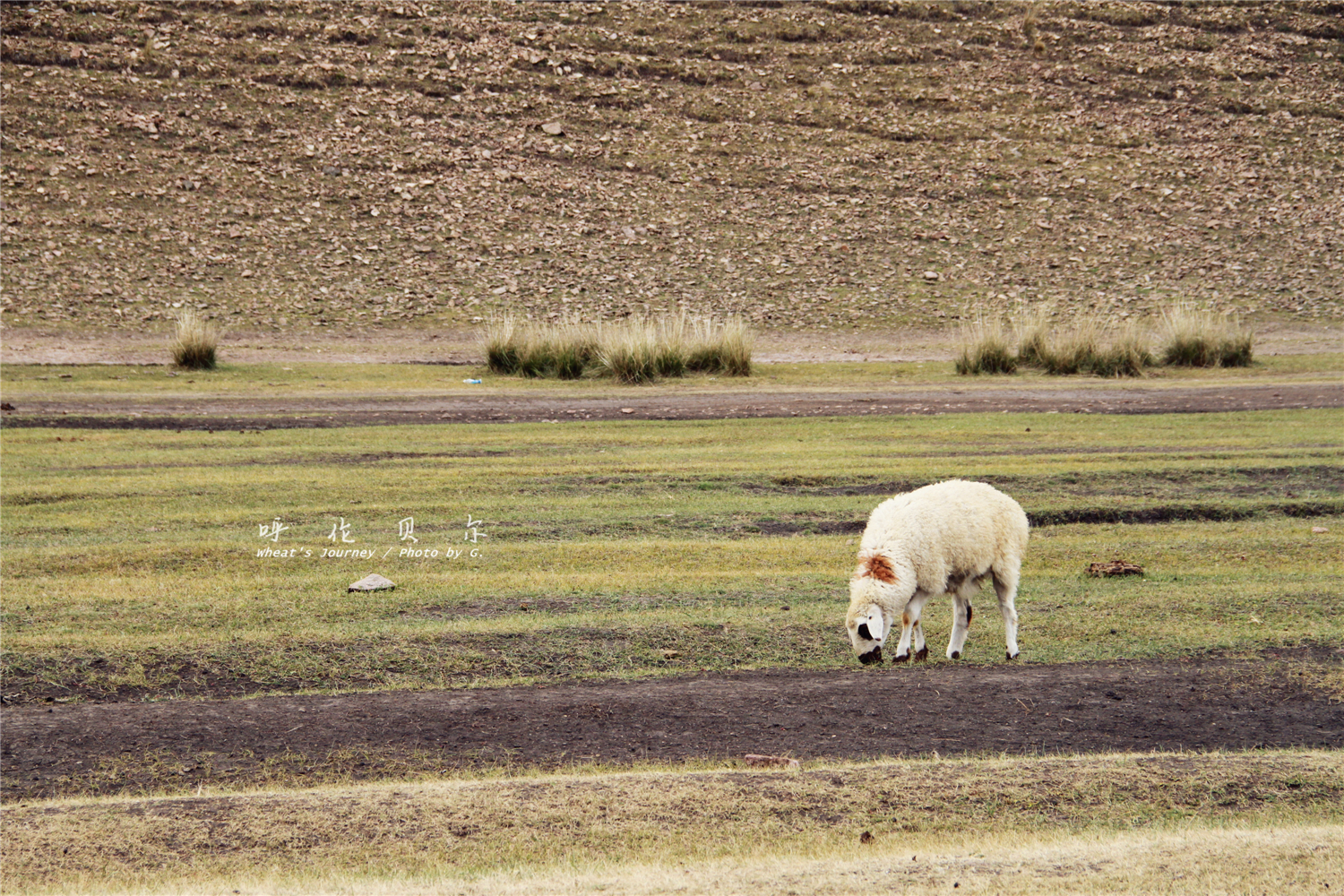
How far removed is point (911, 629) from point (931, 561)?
0.57 meters

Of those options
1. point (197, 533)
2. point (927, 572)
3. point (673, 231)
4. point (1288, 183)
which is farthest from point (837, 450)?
point (1288, 183)

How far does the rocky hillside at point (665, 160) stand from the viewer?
3812cm

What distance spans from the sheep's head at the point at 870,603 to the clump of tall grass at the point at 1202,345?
23.9 metres

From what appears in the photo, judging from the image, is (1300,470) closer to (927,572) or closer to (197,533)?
(927,572)

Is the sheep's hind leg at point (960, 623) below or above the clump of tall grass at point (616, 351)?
below

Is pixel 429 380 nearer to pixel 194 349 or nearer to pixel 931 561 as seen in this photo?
pixel 194 349

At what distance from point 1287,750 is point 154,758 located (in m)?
5.88

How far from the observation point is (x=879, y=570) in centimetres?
757

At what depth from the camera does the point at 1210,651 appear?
8328 mm

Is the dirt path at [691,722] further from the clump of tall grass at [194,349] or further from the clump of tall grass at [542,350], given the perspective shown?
the clump of tall grass at [194,349]

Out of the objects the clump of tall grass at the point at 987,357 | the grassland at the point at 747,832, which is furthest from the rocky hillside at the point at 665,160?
the grassland at the point at 747,832

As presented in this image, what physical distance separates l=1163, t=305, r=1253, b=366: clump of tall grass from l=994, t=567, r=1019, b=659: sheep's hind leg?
2306 centimetres

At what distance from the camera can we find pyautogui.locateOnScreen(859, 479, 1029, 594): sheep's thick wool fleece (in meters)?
7.73

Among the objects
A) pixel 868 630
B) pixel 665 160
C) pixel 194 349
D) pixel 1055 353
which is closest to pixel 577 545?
pixel 868 630
